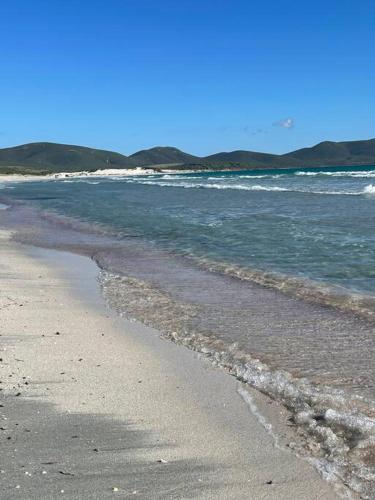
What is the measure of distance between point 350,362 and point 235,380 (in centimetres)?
137

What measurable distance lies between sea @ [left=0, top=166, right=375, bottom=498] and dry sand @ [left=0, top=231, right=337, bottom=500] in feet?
1.31

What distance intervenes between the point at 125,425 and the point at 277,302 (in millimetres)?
5262

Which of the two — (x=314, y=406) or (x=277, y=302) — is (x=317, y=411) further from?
(x=277, y=302)

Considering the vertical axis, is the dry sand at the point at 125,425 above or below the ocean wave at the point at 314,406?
above

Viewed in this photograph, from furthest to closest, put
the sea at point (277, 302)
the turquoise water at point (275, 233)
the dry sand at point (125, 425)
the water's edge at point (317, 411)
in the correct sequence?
1. the turquoise water at point (275, 233)
2. the sea at point (277, 302)
3. the water's edge at point (317, 411)
4. the dry sand at point (125, 425)

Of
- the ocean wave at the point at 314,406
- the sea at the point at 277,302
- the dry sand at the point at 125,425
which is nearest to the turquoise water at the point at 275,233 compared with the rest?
the sea at the point at 277,302

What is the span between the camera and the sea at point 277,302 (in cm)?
505

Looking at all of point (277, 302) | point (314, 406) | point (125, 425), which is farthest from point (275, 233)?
point (125, 425)

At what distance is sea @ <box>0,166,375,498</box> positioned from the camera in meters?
5.05

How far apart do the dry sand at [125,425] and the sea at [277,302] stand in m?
0.40

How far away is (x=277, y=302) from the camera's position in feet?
31.5

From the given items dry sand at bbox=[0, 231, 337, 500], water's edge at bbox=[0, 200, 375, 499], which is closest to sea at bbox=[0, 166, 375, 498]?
water's edge at bbox=[0, 200, 375, 499]

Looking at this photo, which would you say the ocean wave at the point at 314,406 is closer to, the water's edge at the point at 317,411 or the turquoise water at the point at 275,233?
the water's edge at the point at 317,411

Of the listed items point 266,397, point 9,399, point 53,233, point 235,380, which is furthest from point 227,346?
point 53,233
